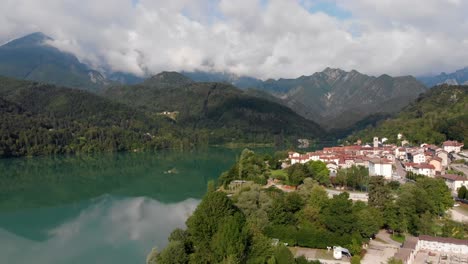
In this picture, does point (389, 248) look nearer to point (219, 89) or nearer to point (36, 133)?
point (36, 133)

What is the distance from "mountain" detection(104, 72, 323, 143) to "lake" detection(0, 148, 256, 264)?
5567 cm

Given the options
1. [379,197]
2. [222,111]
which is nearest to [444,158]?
[379,197]

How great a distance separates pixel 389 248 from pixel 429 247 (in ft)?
6.06

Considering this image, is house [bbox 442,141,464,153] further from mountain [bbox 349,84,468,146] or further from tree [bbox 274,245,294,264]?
tree [bbox 274,245,294,264]

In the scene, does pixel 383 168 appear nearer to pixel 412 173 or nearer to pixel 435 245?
pixel 412 173

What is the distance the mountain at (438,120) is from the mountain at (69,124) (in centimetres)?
5441

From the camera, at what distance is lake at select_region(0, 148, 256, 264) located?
2297 centimetres

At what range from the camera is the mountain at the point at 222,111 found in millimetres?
125188

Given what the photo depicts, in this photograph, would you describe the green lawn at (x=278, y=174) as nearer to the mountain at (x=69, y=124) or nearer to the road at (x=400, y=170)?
the road at (x=400, y=170)

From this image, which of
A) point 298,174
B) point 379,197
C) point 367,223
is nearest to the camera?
point 367,223

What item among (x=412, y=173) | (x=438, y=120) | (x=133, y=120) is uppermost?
(x=133, y=120)

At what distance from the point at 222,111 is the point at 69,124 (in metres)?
63.2

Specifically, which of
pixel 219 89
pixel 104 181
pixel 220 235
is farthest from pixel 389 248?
pixel 219 89

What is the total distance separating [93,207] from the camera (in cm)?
3491
